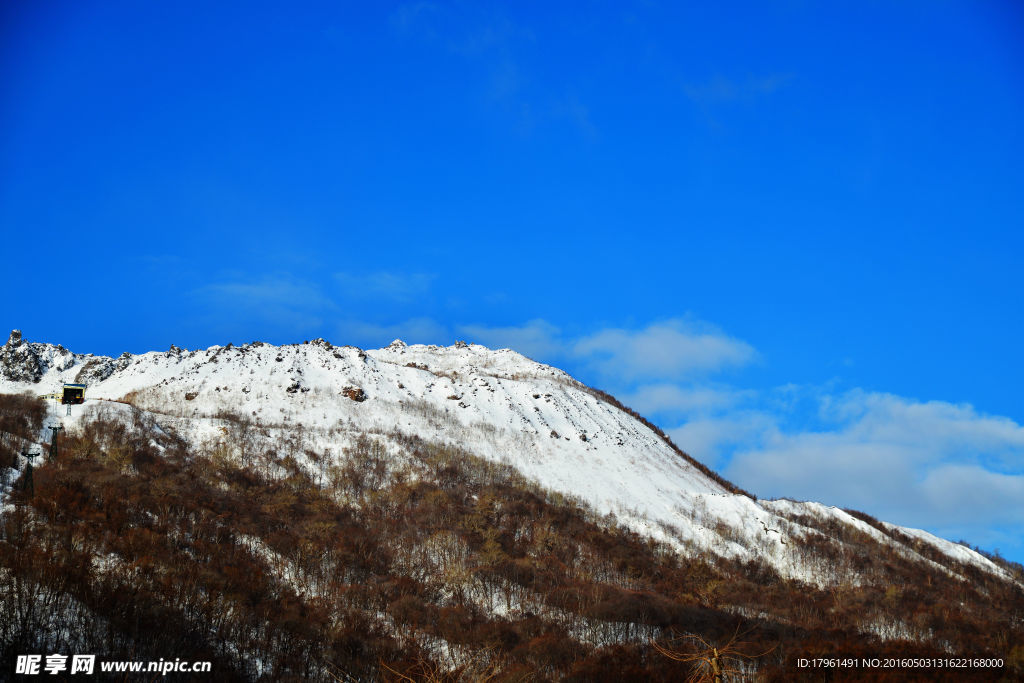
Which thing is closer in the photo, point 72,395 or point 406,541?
point 406,541

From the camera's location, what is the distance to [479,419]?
7762 cm

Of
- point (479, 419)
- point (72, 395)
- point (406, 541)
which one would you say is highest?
point (479, 419)

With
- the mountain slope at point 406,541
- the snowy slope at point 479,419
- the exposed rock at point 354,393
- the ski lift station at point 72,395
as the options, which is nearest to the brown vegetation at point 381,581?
the mountain slope at point 406,541

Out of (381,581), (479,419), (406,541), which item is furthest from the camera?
(479,419)

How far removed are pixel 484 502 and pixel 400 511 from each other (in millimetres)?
7058

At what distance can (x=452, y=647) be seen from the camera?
35250 millimetres

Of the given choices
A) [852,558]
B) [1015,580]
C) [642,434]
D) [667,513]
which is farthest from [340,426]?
[1015,580]

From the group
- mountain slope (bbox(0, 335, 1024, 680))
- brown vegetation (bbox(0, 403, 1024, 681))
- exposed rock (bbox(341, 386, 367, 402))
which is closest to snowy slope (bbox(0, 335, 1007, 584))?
exposed rock (bbox(341, 386, 367, 402))

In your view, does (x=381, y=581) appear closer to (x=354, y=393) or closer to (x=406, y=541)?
(x=406, y=541)

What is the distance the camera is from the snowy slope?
63.2 m

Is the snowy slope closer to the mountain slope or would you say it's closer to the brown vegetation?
the mountain slope

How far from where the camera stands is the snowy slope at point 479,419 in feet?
208

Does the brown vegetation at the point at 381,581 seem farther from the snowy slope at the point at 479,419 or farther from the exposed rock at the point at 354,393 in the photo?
the exposed rock at the point at 354,393

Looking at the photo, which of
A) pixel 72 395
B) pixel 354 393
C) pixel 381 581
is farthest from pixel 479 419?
pixel 72 395
